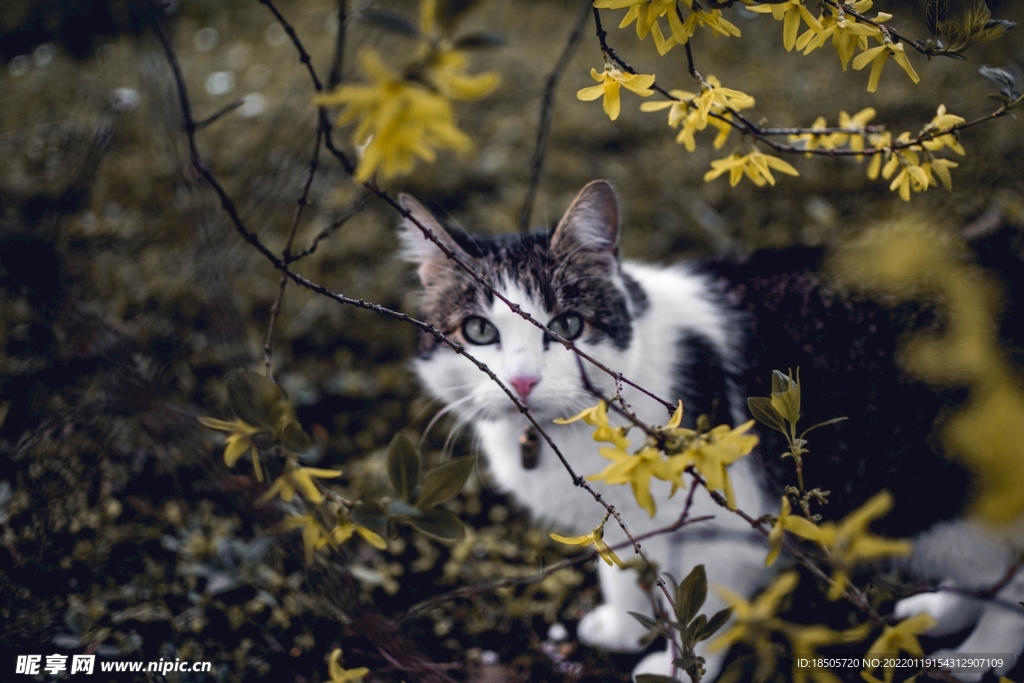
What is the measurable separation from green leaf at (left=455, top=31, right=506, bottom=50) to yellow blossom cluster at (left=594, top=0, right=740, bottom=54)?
11.4 inches

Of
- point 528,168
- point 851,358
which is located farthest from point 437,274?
point 528,168

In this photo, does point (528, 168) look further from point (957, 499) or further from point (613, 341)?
point (957, 499)

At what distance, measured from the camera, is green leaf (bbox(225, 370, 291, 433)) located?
938 millimetres

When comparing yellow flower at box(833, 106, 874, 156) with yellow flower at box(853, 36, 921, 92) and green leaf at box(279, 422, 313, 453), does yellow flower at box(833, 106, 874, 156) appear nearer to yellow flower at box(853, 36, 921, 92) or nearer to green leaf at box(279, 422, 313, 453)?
yellow flower at box(853, 36, 921, 92)

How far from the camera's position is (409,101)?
1.96ft

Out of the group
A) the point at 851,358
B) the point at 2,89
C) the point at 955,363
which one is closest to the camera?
the point at 955,363

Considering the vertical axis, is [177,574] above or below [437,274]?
below

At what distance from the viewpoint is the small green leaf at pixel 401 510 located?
0.94 meters

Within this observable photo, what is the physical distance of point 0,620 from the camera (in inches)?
53.4

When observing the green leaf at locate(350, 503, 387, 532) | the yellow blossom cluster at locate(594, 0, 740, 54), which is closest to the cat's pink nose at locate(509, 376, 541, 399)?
the green leaf at locate(350, 503, 387, 532)

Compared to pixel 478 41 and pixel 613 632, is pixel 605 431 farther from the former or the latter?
pixel 613 632

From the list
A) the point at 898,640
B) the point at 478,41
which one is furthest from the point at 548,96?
the point at 898,640

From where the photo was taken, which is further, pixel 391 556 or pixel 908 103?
pixel 908 103

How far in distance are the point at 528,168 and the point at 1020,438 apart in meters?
2.73
